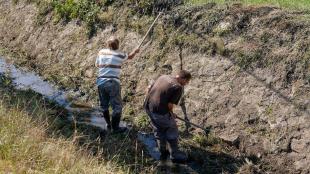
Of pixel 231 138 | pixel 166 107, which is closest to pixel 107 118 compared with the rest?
pixel 166 107

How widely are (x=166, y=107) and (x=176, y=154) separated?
0.86 metres

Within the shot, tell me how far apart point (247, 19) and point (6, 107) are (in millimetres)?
5124

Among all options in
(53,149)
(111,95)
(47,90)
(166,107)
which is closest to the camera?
(53,149)

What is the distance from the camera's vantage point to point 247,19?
10922mm

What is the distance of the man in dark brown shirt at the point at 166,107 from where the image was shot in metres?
8.85

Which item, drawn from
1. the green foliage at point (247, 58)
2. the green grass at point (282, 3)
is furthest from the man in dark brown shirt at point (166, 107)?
the green grass at point (282, 3)

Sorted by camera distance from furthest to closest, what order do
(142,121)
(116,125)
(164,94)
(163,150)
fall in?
(142,121), (116,125), (163,150), (164,94)

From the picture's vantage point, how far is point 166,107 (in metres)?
9.02

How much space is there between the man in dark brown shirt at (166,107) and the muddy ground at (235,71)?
116 centimetres

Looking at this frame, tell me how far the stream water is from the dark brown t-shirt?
1016 millimetres

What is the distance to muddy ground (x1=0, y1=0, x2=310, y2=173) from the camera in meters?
9.28

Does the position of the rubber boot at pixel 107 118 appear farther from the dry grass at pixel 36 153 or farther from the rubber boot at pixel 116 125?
the dry grass at pixel 36 153

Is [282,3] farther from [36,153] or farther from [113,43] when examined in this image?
[36,153]

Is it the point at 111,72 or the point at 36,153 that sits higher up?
the point at 111,72
